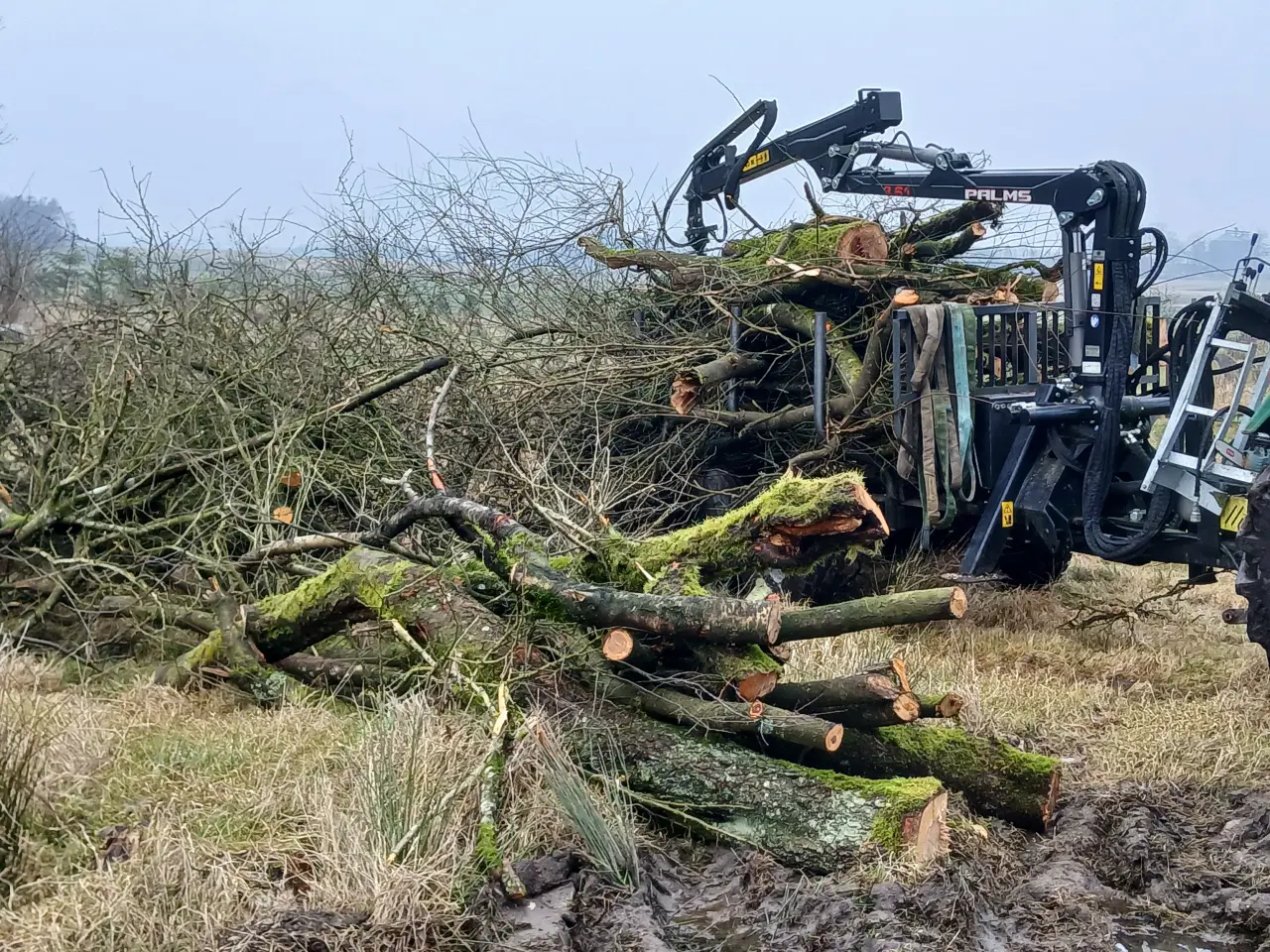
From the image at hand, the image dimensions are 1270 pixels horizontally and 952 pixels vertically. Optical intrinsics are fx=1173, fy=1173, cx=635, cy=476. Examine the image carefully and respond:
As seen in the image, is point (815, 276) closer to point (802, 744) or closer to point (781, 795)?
point (802, 744)

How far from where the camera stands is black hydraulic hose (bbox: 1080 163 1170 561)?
19.9ft

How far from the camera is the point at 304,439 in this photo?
6352 mm

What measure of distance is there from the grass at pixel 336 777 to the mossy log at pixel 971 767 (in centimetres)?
51

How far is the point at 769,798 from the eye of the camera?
3.92 metres

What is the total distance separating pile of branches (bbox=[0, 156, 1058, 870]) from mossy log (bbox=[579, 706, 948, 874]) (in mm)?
11

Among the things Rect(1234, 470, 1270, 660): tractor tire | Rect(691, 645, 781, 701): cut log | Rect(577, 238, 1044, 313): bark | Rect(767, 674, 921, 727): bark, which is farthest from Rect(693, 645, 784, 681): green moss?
Rect(577, 238, 1044, 313): bark

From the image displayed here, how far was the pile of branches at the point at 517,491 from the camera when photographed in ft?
13.5

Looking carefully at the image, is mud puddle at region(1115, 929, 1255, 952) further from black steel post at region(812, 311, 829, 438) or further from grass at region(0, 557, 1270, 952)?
black steel post at region(812, 311, 829, 438)

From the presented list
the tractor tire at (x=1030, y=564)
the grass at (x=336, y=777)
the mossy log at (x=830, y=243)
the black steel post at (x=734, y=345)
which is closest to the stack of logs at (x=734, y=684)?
the grass at (x=336, y=777)

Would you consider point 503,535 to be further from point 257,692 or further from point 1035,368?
point 1035,368

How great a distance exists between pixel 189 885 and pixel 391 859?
54 centimetres

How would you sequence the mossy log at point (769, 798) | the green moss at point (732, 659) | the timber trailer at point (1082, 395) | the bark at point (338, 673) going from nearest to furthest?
the mossy log at point (769, 798) → the green moss at point (732, 659) → the bark at point (338, 673) → the timber trailer at point (1082, 395)

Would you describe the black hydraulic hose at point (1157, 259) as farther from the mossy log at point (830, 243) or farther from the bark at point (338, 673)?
the bark at point (338, 673)

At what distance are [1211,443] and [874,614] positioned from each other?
226 centimetres
